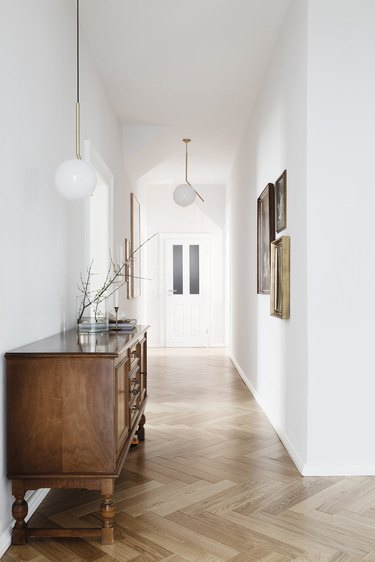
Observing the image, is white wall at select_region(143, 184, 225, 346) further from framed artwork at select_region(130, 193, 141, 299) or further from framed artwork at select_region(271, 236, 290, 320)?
framed artwork at select_region(271, 236, 290, 320)

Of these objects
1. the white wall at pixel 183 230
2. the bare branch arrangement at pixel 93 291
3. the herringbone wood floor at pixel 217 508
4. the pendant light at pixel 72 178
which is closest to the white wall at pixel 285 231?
the herringbone wood floor at pixel 217 508

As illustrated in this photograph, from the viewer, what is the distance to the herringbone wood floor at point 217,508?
2260mm

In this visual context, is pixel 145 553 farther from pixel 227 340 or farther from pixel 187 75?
pixel 227 340

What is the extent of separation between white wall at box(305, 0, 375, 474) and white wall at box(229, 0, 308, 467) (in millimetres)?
81

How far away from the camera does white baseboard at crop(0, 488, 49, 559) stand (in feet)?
7.46

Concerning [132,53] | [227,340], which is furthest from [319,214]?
[227,340]

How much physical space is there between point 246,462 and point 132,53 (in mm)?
3240

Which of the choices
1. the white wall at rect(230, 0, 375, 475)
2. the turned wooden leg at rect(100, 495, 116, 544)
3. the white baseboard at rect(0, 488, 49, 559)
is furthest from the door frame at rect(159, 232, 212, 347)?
the turned wooden leg at rect(100, 495, 116, 544)

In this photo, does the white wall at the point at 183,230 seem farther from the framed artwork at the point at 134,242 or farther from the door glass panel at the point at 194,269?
the framed artwork at the point at 134,242

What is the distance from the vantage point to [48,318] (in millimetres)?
3070

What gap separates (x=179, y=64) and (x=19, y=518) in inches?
147

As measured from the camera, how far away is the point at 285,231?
152 inches

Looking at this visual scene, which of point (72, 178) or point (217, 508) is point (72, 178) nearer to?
point (72, 178)

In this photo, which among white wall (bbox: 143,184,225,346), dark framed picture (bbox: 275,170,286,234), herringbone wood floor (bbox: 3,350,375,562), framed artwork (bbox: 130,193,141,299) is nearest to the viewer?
herringbone wood floor (bbox: 3,350,375,562)
